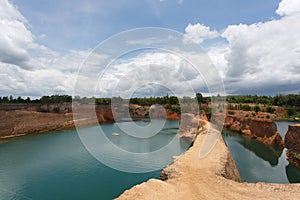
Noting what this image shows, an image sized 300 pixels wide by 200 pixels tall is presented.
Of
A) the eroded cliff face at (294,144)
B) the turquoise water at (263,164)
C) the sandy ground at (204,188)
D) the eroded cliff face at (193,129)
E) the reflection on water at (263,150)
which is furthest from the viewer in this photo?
the eroded cliff face at (193,129)

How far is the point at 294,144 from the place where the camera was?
79.8ft

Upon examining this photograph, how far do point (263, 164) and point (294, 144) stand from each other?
15.4 feet

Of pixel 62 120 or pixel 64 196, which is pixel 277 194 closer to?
pixel 64 196

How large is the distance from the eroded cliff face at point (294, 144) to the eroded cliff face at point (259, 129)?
10.3 m

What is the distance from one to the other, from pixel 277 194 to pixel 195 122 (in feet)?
106

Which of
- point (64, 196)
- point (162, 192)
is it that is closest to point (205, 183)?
point (162, 192)

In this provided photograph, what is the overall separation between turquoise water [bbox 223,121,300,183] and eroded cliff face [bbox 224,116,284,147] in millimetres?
1653

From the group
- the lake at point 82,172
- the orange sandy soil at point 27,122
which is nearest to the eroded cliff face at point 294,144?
the lake at point 82,172

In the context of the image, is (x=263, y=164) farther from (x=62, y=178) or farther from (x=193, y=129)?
(x=62, y=178)

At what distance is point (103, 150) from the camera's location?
29.5 meters

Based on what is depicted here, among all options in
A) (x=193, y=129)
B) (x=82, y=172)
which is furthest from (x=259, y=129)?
(x=82, y=172)

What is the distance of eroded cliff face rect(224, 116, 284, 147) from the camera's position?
35597 mm

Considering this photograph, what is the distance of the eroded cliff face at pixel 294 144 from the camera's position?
2380 centimetres

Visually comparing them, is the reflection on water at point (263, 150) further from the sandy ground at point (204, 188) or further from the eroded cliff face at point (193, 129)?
the sandy ground at point (204, 188)
